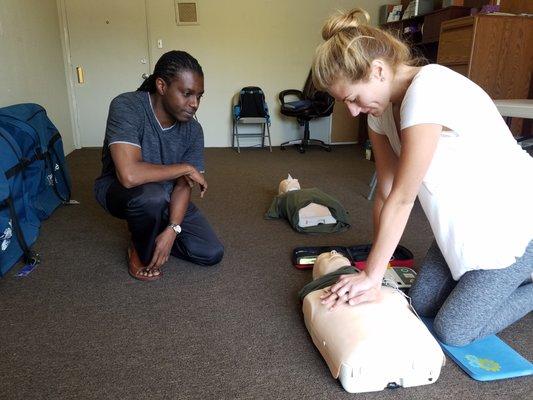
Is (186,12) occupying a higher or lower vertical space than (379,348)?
higher

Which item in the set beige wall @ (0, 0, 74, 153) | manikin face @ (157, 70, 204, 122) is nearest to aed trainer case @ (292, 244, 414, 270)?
manikin face @ (157, 70, 204, 122)

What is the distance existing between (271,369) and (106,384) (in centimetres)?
46

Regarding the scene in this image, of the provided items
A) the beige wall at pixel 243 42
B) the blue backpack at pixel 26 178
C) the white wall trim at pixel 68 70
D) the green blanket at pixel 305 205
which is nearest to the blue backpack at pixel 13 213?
the blue backpack at pixel 26 178

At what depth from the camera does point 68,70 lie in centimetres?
471

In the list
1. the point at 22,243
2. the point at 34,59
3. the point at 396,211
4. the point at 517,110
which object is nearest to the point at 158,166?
the point at 22,243

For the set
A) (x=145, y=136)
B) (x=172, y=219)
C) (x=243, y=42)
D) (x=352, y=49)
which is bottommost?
(x=172, y=219)

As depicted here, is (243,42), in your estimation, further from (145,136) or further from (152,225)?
(152,225)

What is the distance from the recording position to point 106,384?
3.65ft

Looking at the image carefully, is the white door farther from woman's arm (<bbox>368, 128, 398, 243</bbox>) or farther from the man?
woman's arm (<bbox>368, 128, 398, 243</bbox>)

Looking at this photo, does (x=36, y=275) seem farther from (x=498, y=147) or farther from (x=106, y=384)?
(x=498, y=147)

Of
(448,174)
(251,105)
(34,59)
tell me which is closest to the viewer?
(448,174)

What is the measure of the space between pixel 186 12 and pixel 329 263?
429 centimetres

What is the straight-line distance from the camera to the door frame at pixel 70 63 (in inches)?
180

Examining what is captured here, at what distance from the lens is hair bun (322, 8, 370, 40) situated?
3.28 feet
